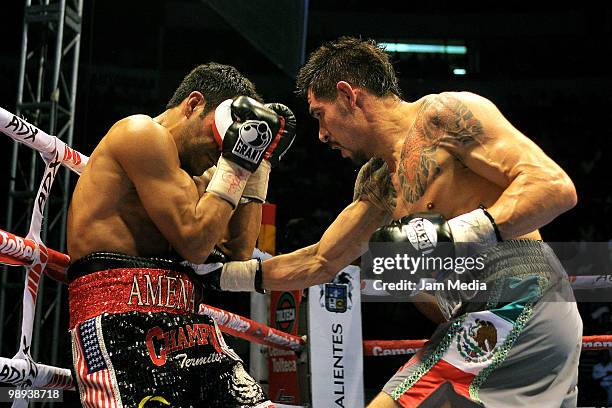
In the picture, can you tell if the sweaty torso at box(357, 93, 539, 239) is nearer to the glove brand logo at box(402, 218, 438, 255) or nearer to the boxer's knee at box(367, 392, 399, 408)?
the glove brand logo at box(402, 218, 438, 255)

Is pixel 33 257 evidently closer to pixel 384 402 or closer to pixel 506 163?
pixel 384 402

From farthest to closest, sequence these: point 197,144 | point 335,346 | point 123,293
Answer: point 335,346, point 197,144, point 123,293

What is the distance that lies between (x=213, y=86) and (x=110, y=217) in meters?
0.52

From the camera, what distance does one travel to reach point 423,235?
5.45ft

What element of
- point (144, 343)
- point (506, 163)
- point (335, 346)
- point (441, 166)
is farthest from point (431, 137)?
point (335, 346)

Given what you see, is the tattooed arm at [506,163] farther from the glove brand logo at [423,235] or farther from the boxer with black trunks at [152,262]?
the boxer with black trunks at [152,262]

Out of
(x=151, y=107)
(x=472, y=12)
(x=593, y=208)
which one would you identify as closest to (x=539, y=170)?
(x=593, y=208)

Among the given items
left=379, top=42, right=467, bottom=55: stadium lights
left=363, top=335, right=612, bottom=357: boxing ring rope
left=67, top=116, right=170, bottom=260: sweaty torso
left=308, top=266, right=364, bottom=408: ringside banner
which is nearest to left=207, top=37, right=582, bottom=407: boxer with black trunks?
left=67, top=116, right=170, bottom=260: sweaty torso

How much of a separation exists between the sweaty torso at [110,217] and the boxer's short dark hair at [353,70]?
68 cm

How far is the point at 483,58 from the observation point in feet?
37.3

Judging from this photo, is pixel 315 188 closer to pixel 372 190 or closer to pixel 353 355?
pixel 353 355

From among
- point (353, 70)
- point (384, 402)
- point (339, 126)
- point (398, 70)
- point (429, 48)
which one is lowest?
point (384, 402)

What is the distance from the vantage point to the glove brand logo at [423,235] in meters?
1.66

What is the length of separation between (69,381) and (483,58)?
404 inches
